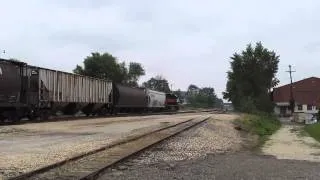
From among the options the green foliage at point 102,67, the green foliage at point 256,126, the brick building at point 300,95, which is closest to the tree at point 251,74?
the brick building at point 300,95

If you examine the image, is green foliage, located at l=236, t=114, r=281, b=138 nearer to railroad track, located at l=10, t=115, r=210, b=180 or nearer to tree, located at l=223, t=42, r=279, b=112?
railroad track, located at l=10, t=115, r=210, b=180

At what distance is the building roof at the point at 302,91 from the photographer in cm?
13400

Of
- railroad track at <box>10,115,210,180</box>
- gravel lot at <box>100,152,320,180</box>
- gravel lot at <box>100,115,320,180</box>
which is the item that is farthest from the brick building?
gravel lot at <box>100,152,320,180</box>

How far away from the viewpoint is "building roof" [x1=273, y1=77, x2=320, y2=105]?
13400 centimetres

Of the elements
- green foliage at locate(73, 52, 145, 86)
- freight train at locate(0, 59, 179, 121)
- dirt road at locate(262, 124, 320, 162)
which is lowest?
dirt road at locate(262, 124, 320, 162)

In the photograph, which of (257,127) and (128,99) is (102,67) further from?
(257,127)

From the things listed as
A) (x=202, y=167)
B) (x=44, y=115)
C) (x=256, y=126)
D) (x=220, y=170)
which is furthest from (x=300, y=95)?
(x=220, y=170)

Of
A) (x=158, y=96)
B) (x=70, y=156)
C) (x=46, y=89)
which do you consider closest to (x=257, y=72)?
(x=158, y=96)

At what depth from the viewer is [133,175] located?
1258 centimetres

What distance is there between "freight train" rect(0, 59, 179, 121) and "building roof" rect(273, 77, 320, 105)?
258 feet

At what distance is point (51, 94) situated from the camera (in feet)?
128

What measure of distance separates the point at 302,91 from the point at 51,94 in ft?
345

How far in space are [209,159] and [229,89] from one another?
100242 millimetres

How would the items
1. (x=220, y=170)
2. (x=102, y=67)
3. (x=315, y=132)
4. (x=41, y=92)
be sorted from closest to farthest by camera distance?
1. (x=220, y=170)
2. (x=41, y=92)
3. (x=315, y=132)
4. (x=102, y=67)
